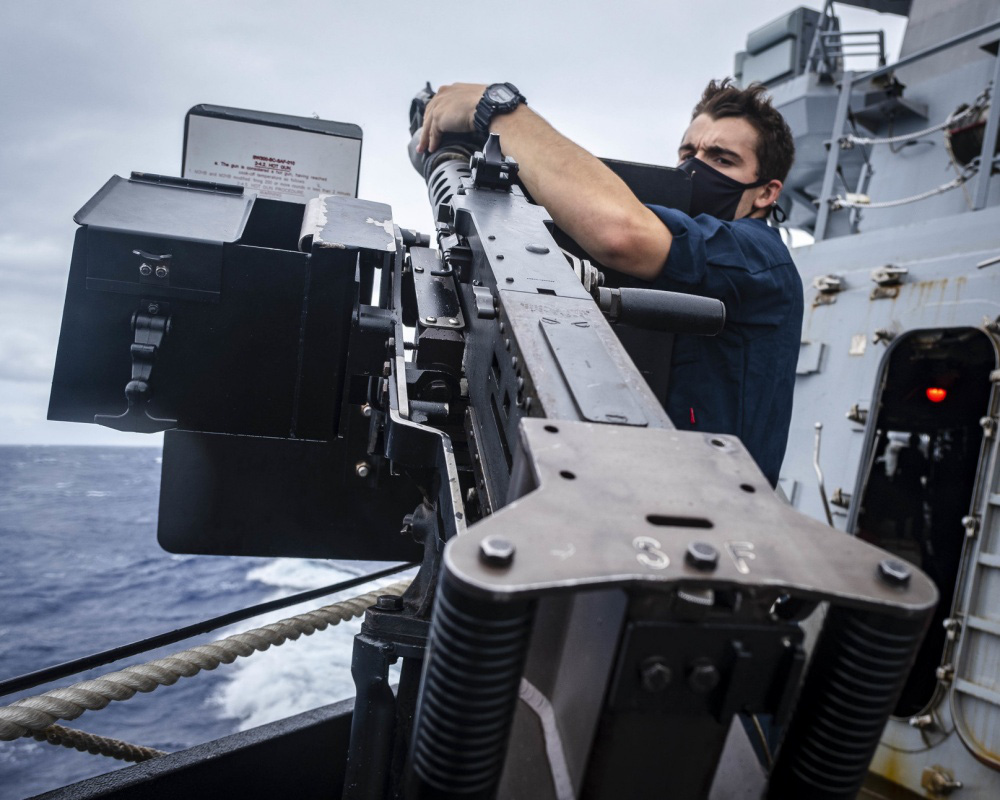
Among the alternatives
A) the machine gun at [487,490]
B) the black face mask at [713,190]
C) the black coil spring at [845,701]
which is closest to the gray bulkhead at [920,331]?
the black face mask at [713,190]

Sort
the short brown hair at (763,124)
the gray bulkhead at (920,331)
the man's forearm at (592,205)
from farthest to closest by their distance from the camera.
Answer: the gray bulkhead at (920,331), the short brown hair at (763,124), the man's forearm at (592,205)

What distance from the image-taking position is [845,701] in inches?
28.0

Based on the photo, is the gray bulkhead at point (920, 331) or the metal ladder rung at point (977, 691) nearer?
the metal ladder rung at point (977, 691)

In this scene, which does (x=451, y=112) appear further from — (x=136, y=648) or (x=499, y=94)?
(x=136, y=648)

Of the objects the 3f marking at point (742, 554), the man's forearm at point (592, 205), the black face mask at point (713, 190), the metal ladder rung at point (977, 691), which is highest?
the black face mask at point (713, 190)

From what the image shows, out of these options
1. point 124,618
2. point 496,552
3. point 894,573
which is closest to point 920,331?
point 894,573

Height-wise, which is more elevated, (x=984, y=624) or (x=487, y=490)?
(x=487, y=490)

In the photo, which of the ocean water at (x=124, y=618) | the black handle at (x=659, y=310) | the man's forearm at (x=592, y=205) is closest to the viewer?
the black handle at (x=659, y=310)

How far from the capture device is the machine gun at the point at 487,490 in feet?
2.23

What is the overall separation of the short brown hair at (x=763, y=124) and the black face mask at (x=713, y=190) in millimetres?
49

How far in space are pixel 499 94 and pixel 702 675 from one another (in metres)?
1.80

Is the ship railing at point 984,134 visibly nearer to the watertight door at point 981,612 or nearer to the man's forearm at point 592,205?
the watertight door at point 981,612

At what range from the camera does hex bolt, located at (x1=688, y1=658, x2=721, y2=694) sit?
2.32 feet

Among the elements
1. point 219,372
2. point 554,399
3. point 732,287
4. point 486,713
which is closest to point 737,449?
point 554,399
